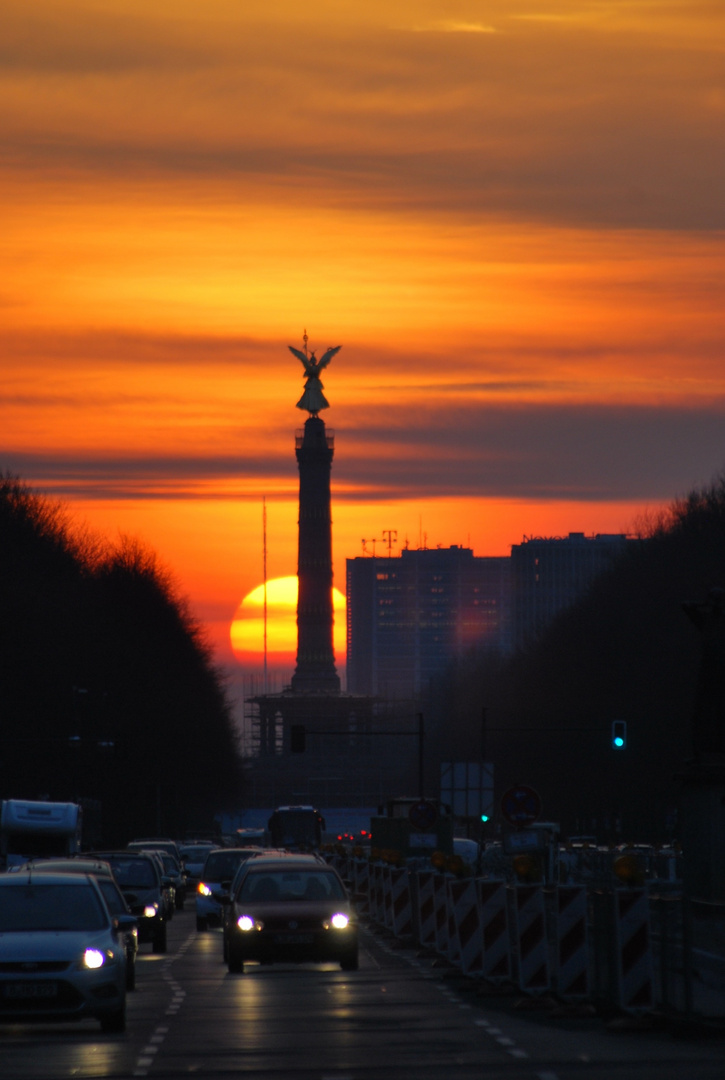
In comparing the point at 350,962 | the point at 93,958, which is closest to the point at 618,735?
the point at 350,962

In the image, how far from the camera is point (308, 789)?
618 ft

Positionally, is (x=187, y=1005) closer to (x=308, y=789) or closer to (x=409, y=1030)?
(x=409, y=1030)

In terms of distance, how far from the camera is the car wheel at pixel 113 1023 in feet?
63.1

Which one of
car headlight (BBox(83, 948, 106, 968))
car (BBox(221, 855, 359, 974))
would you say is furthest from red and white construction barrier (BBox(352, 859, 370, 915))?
car headlight (BBox(83, 948, 106, 968))

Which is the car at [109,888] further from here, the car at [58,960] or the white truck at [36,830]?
the white truck at [36,830]

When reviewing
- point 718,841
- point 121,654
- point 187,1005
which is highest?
point 121,654

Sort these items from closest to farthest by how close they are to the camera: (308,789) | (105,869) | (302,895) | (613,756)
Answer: (105,869) → (302,895) → (613,756) → (308,789)

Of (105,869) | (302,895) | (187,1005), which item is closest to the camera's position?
(187,1005)

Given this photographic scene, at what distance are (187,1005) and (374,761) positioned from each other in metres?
169

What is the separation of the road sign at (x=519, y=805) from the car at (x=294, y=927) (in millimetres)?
10902

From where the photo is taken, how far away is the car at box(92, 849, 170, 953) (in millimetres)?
34844

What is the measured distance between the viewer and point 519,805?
39.4m

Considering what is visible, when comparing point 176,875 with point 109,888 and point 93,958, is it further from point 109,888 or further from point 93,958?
point 93,958

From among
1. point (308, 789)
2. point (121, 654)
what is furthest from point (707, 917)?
point (308, 789)
